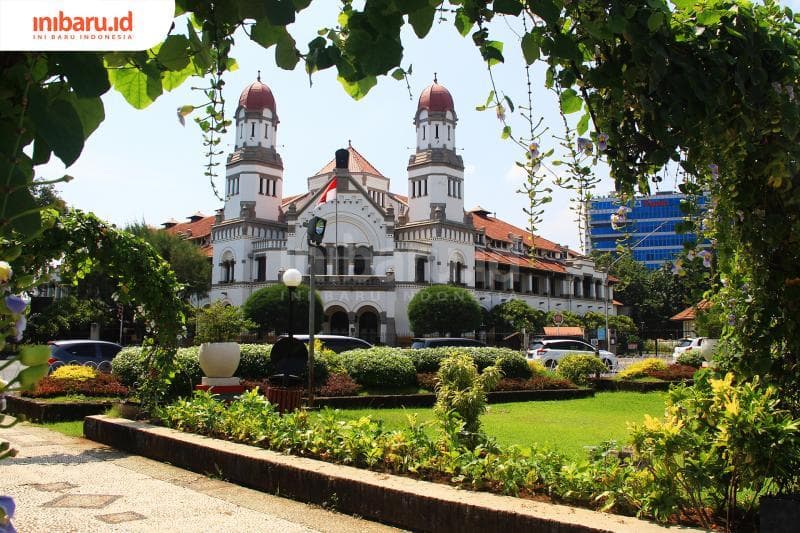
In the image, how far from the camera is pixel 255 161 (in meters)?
58.6

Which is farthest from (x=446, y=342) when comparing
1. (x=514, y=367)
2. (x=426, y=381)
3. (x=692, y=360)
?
(x=426, y=381)

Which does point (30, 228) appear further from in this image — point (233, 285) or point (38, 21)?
point (233, 285)

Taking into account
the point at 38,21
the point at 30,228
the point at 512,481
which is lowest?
the point at 512,481

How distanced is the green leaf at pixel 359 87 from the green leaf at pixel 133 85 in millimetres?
1136

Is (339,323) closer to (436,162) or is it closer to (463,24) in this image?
(436,162)

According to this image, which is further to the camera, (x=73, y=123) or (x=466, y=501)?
(x=466, y=501)

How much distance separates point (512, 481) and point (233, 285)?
54.1m

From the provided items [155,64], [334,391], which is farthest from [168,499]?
[334,391]

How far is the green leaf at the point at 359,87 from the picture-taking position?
335cm

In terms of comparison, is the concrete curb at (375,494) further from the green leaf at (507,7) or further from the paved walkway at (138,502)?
the green leaf at (507,7)

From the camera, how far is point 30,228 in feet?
5.19

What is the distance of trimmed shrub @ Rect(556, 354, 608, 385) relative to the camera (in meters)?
20.5

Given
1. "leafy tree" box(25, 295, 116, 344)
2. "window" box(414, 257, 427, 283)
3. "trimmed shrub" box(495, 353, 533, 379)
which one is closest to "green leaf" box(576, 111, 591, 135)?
"trimmed shrub" box(495, 353, 533, 379)

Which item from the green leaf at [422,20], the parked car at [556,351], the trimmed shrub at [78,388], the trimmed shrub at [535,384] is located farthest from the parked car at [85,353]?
the green leaf at [422,20]
